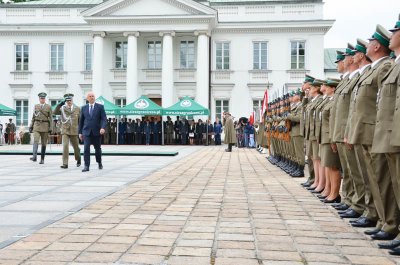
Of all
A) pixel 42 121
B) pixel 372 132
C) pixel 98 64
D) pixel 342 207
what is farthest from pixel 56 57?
pixel 372 132

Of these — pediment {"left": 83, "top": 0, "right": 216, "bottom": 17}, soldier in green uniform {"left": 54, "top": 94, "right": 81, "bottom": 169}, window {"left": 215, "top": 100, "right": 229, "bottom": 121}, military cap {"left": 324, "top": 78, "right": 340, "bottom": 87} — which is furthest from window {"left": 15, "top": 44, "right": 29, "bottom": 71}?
military cap {"left": 324, "top": 78, "right": 340, "bottom": 87}

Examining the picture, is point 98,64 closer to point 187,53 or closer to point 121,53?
point 121,53

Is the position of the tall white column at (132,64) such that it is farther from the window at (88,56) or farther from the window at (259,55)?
the window at (259,55)

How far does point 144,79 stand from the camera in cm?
3938

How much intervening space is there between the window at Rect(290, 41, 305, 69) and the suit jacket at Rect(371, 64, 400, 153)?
34.5 metres

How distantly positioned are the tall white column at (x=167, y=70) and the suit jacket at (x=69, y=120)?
23907mm

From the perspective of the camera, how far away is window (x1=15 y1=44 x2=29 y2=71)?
40.3 metres

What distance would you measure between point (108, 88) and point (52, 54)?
5.44 m

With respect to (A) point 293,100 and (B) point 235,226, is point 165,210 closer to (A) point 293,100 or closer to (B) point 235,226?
(B) point 235,226

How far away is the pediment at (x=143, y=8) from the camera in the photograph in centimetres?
3700

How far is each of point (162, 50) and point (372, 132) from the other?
3399cm

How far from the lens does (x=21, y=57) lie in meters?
40.4

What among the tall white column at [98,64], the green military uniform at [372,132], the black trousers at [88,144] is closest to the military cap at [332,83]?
the green military uniform at [372,132]

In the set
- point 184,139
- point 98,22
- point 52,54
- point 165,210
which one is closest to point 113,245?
point 165,210
